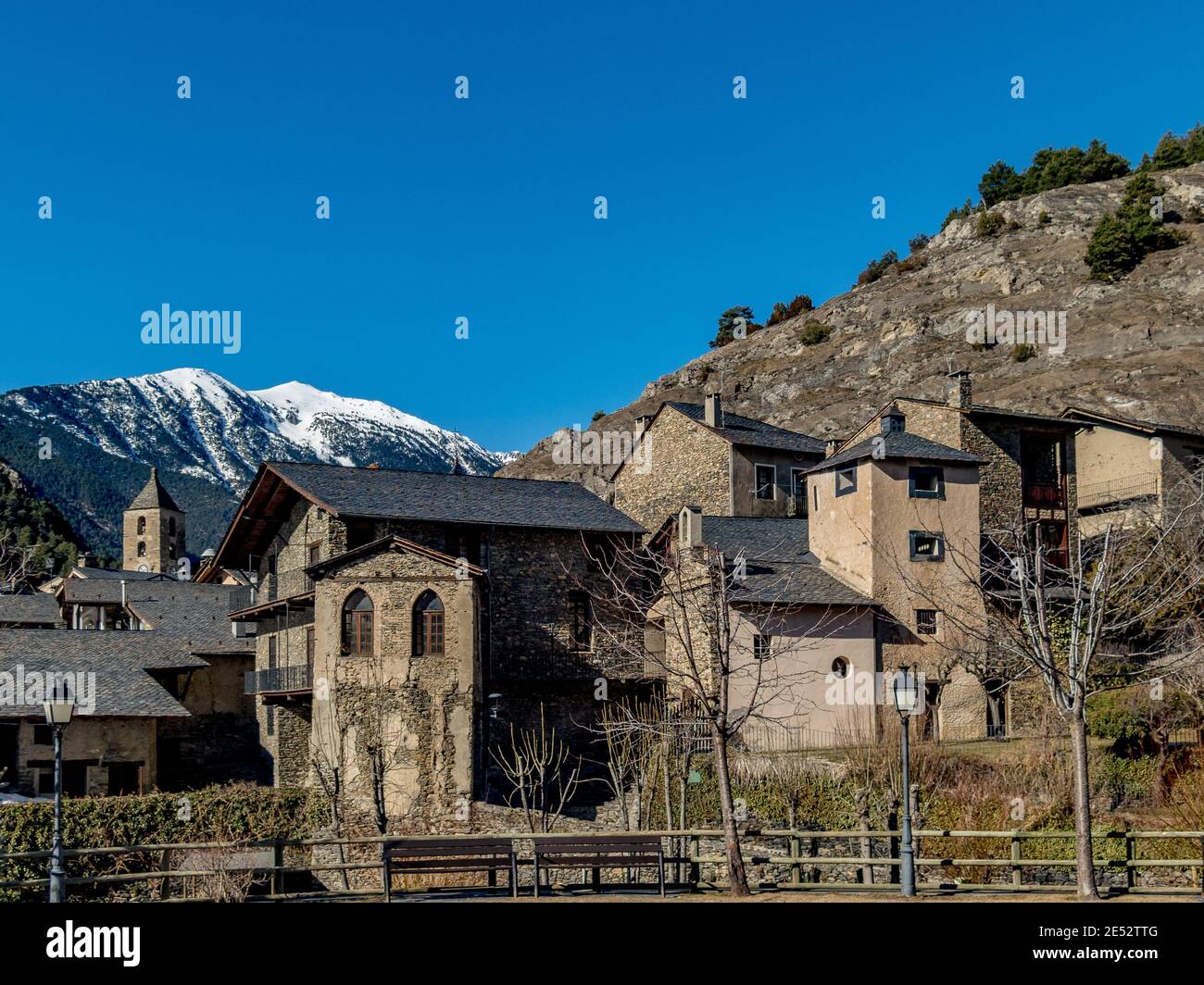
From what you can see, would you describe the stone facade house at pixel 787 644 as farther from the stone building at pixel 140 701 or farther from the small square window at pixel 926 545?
the stone building at pixel 140 701

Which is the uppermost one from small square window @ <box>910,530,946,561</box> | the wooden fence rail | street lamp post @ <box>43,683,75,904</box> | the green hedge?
small square window @ <box>910,530,946,561</box>

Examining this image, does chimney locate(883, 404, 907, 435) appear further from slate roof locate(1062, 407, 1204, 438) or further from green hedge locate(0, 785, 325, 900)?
green hedge locate(0, 785, 325, 900)

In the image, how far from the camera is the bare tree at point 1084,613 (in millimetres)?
20609

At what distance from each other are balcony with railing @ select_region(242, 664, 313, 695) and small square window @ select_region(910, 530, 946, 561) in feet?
64.4

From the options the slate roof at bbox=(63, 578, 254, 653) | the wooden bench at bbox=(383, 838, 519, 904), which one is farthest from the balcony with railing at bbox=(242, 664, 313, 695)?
the wooden bench at bbox=(383, 838, 519, 904)

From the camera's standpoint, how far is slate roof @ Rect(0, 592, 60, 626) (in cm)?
5775

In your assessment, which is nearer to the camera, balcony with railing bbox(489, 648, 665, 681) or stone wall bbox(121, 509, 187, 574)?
balcony with railing bbox(489, 648, 665, 681)

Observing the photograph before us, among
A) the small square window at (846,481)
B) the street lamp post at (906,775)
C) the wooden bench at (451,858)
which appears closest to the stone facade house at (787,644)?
the small square window at (846,481)

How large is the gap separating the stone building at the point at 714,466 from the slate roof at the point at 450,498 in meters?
6.61

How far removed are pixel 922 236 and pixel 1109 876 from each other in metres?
124

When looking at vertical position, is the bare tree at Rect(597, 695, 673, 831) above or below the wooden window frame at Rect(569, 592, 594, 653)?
below

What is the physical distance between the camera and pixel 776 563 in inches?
1574

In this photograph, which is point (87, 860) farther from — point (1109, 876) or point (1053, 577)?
point (1053, 577)

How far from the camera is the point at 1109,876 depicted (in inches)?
953
